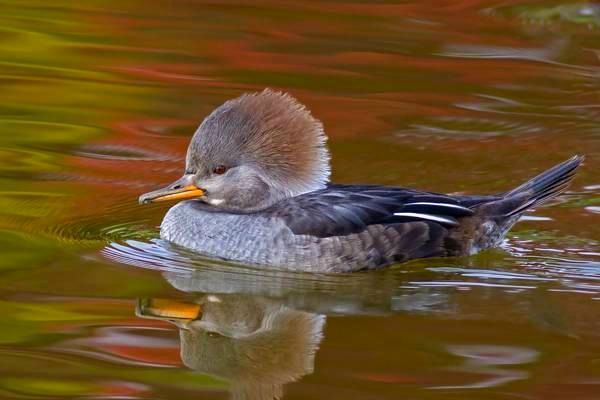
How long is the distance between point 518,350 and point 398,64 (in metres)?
6.52

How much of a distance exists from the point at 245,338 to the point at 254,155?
1.66 meters

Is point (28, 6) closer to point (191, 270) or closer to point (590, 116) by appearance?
point (590, 116)

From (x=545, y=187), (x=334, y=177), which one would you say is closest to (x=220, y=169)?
(x=334, y=177)

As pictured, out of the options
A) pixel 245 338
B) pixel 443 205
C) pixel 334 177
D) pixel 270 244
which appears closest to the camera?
pixel 245 338

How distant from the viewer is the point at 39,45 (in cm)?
1388

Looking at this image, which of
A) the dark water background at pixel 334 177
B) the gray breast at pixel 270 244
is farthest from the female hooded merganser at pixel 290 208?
the dark water background at pixel 334 177

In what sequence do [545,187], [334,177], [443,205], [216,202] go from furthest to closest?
1. [334,177]
2. [545,187]
3. [216,202]
4. [443,205]

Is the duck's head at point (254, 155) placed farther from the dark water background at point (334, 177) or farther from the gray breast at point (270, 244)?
the dark water background at point (334, 177)

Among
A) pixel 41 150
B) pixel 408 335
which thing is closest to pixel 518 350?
pixel 408 335

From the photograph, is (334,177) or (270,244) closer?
(270,244)

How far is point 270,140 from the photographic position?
8.74 m

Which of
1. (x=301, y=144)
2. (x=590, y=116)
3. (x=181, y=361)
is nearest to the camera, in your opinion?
(x=181, y=361)

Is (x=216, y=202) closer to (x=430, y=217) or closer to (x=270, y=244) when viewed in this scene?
(x=270, y=244)

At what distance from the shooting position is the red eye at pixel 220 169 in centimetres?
883
